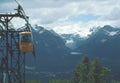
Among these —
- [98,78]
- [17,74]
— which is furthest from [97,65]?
[17,74]

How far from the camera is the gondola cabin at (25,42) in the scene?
5116 cm

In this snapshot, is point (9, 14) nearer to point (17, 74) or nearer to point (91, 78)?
point (17, 74)

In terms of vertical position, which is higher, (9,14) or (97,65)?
(9,14)

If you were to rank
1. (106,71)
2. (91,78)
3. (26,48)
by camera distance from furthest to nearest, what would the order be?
(106,71) < (91,78) < (26,48)

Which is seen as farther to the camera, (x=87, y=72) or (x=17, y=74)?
(x=87, y=72)

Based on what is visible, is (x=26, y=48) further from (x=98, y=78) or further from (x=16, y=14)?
(x=98, y=78)

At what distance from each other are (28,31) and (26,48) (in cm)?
290

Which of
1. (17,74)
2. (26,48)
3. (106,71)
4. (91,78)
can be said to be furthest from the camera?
(106,71)

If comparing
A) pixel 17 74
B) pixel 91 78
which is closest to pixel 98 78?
pixel 91 78

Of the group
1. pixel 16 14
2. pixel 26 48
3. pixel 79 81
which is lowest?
pixel 79 81

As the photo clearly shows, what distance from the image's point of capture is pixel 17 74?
56969 millimetres

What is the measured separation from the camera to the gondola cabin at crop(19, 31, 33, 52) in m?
51.2

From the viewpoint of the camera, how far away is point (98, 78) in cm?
12056

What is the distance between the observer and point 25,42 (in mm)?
52469
